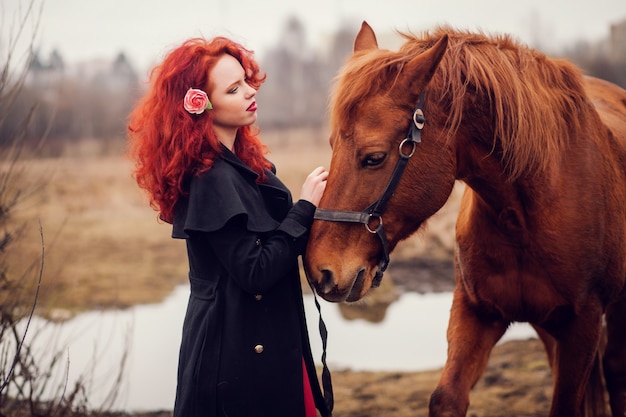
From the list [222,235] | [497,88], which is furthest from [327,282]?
[497,88]

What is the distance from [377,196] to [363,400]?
2442 mm

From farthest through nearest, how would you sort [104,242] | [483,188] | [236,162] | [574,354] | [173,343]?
[104,242] → [173,343] → [574,354] → [483,188] → [236,162]

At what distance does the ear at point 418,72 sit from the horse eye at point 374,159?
23 centimetres

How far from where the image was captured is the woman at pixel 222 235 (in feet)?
6.78

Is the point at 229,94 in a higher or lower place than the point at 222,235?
higher

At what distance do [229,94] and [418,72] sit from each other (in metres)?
0.65

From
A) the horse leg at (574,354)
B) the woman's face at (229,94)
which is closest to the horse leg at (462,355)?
the horse leg at (574,354)

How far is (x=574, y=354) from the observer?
2.62 metres

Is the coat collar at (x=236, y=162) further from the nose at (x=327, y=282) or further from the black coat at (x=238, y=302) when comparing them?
the nose at (x=327, y=282)

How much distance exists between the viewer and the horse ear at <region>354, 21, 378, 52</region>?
2.63 m

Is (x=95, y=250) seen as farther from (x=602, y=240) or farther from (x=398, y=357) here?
(x=602, y=240)

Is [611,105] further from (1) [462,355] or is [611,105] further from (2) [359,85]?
(2) [359,85]

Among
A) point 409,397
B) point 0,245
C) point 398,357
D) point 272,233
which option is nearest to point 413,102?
point 272,233

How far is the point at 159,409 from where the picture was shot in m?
4.20
